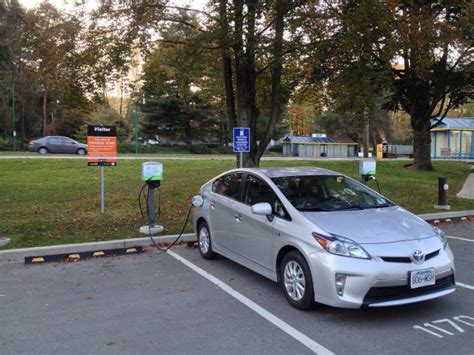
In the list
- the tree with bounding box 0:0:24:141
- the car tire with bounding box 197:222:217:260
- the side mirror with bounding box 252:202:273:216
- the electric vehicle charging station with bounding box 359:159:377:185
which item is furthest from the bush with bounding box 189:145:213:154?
the side mirror with bounding box 252:202:273:216

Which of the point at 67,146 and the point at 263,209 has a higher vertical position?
the point at 67,146

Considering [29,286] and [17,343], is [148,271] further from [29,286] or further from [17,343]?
[17,343]

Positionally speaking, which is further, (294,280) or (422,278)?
(294,280)

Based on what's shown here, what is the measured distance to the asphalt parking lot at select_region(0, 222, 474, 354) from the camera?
4004 millimetres

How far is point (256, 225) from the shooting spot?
5.62 meters

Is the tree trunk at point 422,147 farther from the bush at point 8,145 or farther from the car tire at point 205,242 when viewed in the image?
the bush at point 8,145

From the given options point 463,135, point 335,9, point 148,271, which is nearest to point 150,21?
point 335,9

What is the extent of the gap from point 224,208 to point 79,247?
264 cm

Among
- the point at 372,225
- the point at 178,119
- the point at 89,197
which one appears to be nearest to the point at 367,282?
the point at 372,225

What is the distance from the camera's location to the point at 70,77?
11.7m

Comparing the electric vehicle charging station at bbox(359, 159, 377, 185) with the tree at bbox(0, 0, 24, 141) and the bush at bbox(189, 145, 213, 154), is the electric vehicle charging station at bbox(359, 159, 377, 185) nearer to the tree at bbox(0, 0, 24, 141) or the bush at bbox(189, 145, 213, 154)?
the tree at bbox(0, 0, 24, 141)

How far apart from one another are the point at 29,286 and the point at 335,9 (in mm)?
8276

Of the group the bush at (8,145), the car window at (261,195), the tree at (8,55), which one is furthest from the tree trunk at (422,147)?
the bush at (8,145)

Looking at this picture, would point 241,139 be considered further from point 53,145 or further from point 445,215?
point 53,145
